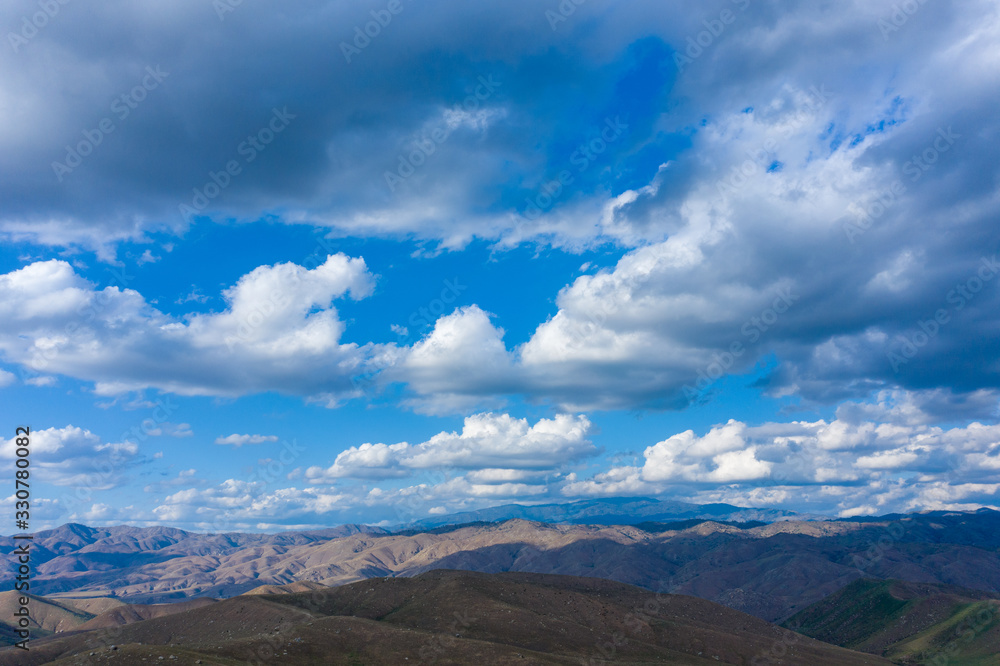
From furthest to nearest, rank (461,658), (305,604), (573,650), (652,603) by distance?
(652,603), (305,604), (573,650), (461,658)

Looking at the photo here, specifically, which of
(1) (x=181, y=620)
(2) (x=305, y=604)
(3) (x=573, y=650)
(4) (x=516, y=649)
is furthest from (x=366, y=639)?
(1) (x=181, y=620)

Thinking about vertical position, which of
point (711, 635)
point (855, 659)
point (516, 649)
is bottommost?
point (855, 659)

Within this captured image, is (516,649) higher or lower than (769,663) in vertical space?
higher

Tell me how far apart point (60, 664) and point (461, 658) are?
55672 millimetres

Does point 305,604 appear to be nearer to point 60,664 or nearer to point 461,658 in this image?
point 461,658

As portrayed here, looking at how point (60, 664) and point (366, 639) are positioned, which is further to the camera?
point (366, 639)

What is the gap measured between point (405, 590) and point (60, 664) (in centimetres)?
8768

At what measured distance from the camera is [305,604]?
504 feet

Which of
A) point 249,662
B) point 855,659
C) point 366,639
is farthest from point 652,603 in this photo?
point 249,662

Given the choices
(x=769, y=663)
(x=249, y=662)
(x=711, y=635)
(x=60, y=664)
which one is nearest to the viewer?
(x=60, y=664)

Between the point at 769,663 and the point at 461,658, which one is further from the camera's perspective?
the point at 769,663

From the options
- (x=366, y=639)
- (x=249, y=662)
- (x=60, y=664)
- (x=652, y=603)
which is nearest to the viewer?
(x=60, y=664)

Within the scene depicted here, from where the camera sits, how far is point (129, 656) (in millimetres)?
81250

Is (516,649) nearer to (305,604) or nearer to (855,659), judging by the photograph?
(305,604)
